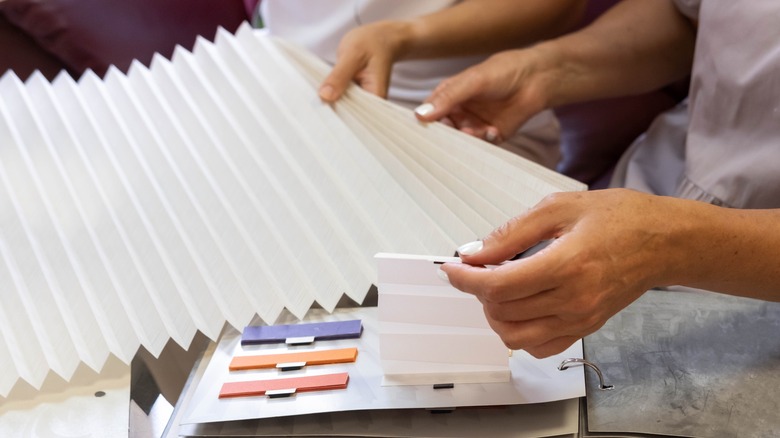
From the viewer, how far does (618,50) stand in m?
1.12

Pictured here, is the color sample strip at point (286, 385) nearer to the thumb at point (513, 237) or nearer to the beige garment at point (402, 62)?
the thumb at point (513, 237)

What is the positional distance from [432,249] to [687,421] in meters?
0.27

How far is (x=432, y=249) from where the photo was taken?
31.1 inches

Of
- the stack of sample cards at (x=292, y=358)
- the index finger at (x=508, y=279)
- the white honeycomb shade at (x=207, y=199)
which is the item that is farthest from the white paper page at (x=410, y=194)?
the index finger at (x=508, y=279)

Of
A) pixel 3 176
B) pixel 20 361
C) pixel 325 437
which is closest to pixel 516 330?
pixel 325 437

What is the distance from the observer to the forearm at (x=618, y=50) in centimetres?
111

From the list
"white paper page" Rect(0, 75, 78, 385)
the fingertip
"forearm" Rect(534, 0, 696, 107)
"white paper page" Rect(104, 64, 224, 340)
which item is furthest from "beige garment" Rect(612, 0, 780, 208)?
"white paper page" Rect(0, 75, 78, 385)

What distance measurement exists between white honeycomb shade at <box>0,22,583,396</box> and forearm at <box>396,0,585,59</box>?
17cm

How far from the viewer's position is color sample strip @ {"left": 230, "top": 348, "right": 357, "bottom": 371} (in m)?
0.69

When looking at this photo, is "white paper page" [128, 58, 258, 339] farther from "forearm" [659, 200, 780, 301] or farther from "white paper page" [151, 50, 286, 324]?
"forearm" [659, 200, 780, 301]

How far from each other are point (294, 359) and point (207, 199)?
0.23 meters

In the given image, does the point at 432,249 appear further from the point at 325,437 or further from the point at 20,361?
the point at 20,361

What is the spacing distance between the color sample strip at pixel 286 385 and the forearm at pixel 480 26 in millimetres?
Result: 589

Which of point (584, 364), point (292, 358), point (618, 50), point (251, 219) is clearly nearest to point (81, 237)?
point (251, 219)
